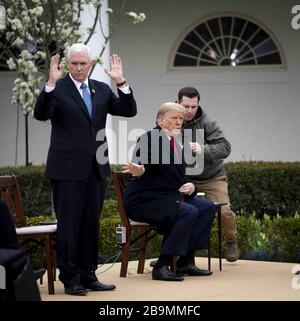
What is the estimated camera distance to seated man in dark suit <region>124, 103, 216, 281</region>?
28.6 feet

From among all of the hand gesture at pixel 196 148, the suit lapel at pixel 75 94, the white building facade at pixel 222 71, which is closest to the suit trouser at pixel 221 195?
the hand gesture at pixel 196 148

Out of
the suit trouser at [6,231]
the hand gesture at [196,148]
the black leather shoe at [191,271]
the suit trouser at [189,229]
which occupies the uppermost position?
the hand gesture at [196,148]

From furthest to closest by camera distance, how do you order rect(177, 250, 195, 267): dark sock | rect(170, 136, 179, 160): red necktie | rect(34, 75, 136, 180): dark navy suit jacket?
rect(177, 250, 195, 267): dark sock
rect(170, 136, 179, 160): red necktie
rect(34, 75, 136, 180): dark navy suit jacket

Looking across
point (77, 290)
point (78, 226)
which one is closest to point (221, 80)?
point (78, 226)

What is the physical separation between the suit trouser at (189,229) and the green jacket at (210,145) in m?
0.48

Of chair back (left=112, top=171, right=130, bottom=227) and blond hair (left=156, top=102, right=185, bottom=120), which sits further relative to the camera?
chair back (left=112, top=171, right=130, bottom=227)

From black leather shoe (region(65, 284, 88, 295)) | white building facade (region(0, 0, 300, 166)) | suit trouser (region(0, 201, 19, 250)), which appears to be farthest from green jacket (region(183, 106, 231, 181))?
white building facade (region(0, 0, 300, 166))

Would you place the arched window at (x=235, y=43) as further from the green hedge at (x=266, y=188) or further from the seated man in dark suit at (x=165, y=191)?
the seated man in dark suit at (x=165, y=191)

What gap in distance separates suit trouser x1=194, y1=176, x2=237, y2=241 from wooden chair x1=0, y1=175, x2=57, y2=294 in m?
1.90

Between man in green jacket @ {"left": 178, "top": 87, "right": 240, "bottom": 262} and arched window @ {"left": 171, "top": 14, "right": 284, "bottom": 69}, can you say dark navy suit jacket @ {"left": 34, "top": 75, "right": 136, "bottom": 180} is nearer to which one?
man in green jacket @ {"left": 178, "top": 87, "right": 240, "bottom": 262}

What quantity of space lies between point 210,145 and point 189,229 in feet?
3.24

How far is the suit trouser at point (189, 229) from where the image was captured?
869cm

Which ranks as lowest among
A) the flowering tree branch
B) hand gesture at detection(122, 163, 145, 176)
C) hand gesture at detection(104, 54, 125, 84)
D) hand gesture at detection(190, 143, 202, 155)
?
hand gesture at detection(122, 163, 145, 176)
